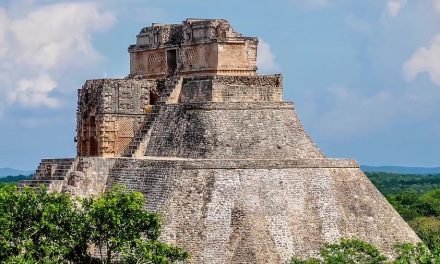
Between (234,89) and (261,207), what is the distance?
5217mm

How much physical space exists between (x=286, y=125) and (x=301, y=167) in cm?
222

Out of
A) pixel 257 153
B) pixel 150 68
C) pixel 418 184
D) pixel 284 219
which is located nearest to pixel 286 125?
pixel 257 153

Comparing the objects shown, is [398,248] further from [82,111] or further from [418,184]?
[418,184]

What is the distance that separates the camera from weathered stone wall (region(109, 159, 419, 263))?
30484mm

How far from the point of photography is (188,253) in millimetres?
29609

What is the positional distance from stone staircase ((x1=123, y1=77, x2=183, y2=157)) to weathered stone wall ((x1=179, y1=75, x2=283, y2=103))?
16.0 inches

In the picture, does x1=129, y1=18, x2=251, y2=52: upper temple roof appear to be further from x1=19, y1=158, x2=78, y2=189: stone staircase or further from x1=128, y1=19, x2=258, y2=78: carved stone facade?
x1=19, y1=158, x2=78, y2=189: stone staircase

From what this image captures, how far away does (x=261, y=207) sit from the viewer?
3122cm

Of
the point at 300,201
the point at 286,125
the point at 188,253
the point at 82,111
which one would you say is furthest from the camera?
the point at 82,111

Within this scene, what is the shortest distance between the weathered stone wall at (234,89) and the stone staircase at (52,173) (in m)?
4.54

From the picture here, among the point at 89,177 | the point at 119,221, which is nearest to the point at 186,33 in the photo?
the point at 89,177

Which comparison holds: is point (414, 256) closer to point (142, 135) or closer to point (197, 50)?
point (142, 135)

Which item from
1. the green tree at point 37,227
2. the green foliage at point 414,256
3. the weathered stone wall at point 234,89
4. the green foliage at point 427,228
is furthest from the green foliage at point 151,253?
Answer: the green foliage at point 427,228

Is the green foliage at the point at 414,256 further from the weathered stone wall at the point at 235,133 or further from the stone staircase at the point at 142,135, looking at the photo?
the stone staircase at the point at 142,135
